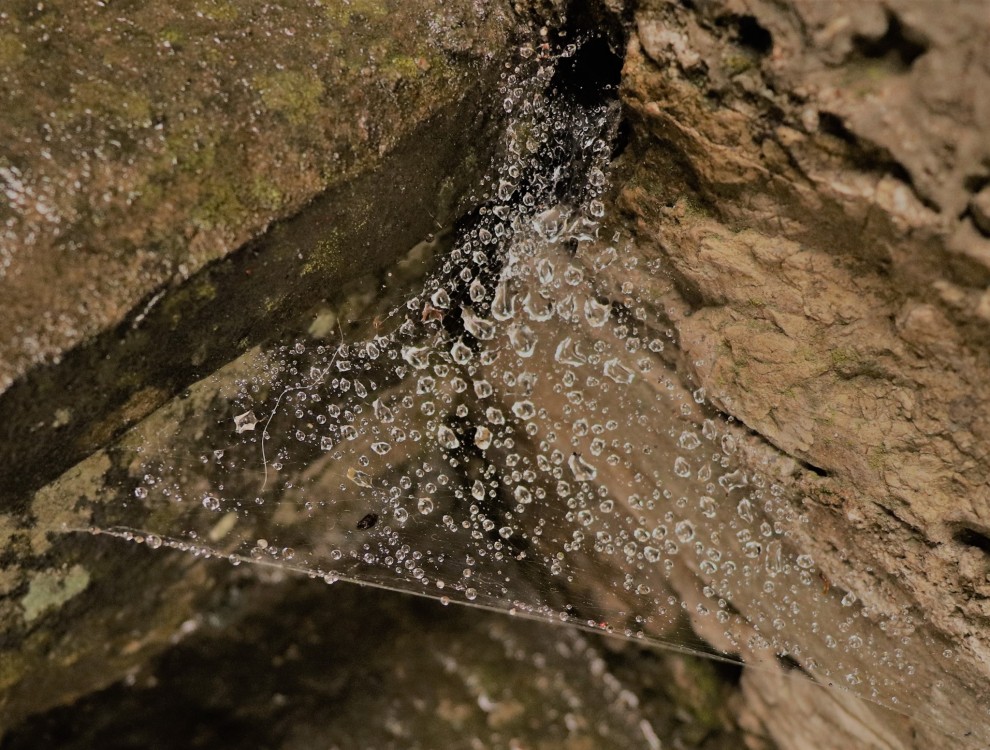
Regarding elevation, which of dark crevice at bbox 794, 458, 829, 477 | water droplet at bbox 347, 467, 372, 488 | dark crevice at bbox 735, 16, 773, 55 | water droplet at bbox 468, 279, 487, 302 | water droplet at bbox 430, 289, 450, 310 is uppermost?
dark crevice at bbox 735, 16, 773, 55

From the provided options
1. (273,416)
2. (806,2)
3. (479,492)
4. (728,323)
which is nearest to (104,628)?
(273,416)

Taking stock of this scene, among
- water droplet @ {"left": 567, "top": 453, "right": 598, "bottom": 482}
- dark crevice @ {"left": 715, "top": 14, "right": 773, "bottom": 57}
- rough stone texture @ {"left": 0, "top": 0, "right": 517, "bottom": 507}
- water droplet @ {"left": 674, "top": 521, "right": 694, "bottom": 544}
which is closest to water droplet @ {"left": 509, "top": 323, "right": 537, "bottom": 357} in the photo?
water droplet @ {"left": 567, "top": 453, "right": 598, "bottom": 482}

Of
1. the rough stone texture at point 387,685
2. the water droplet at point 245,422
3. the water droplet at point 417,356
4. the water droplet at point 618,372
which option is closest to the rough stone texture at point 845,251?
the water droplet at point 618,372

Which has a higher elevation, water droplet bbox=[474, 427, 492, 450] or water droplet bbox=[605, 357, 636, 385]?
water droplet bbox=[605, 357, 636, 385]

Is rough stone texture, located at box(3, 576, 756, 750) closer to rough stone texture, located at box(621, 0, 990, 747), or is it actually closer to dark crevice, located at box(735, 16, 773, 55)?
rough stone texture, located at box(621, 0, 990, 747)

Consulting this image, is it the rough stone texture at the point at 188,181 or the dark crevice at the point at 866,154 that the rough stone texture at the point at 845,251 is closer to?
the dark crevice at the point at 866,154

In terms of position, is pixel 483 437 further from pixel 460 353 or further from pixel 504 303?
pixel 504 303
